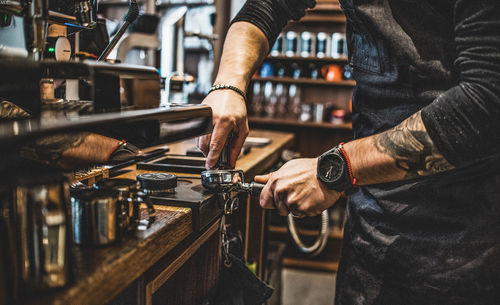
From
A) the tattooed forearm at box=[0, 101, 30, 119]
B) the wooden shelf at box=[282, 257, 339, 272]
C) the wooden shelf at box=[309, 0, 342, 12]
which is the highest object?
the wooden shelf at box=[309, 0, 342, 12]

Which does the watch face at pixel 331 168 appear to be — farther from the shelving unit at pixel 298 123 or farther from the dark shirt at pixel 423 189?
the shelving unit at pixel 298 123

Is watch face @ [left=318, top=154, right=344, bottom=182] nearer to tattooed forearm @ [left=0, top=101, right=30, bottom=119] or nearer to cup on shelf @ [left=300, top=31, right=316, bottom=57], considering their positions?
tattooed forearm @ [left=0, top=101, right=30, bottom=119]

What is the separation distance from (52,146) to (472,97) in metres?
0.64

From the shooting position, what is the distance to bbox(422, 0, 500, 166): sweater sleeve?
0.66 m

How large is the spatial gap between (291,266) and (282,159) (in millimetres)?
1467

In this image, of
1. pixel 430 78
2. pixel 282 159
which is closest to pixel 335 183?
→ pixel 430 78

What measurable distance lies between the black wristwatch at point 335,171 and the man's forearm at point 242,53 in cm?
35

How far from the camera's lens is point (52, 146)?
1.63ft

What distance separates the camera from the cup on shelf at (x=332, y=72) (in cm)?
353

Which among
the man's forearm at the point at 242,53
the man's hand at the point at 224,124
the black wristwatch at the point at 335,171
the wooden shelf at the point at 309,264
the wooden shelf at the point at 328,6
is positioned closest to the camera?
the black wristwatch at the point at 335,171

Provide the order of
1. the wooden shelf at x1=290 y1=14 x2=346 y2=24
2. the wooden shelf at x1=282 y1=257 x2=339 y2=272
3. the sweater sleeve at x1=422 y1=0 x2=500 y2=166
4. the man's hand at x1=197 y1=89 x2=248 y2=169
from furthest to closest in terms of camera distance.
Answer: the wooden shelf at x1=290 y1=14 x2=346 y2=24, the wooden shelf at x1=282 y1=257 x2=339 y2=272, the man's hand at x1=197 y1=89 x2=248 y2=169, the sweater sleeve at x1=422 y1=0 x2=500 y2=166

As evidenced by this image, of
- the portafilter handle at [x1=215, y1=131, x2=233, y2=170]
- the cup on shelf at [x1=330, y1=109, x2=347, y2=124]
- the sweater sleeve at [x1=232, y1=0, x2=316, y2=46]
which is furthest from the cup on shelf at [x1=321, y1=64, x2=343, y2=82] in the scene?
the portafilter handle at [x1=215, y1=131, x2=233, y2=170]

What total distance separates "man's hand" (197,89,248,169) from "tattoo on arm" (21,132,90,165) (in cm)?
43

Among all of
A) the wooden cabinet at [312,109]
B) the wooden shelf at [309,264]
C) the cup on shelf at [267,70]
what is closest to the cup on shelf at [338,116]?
the wooden cabinet at [312,109]
